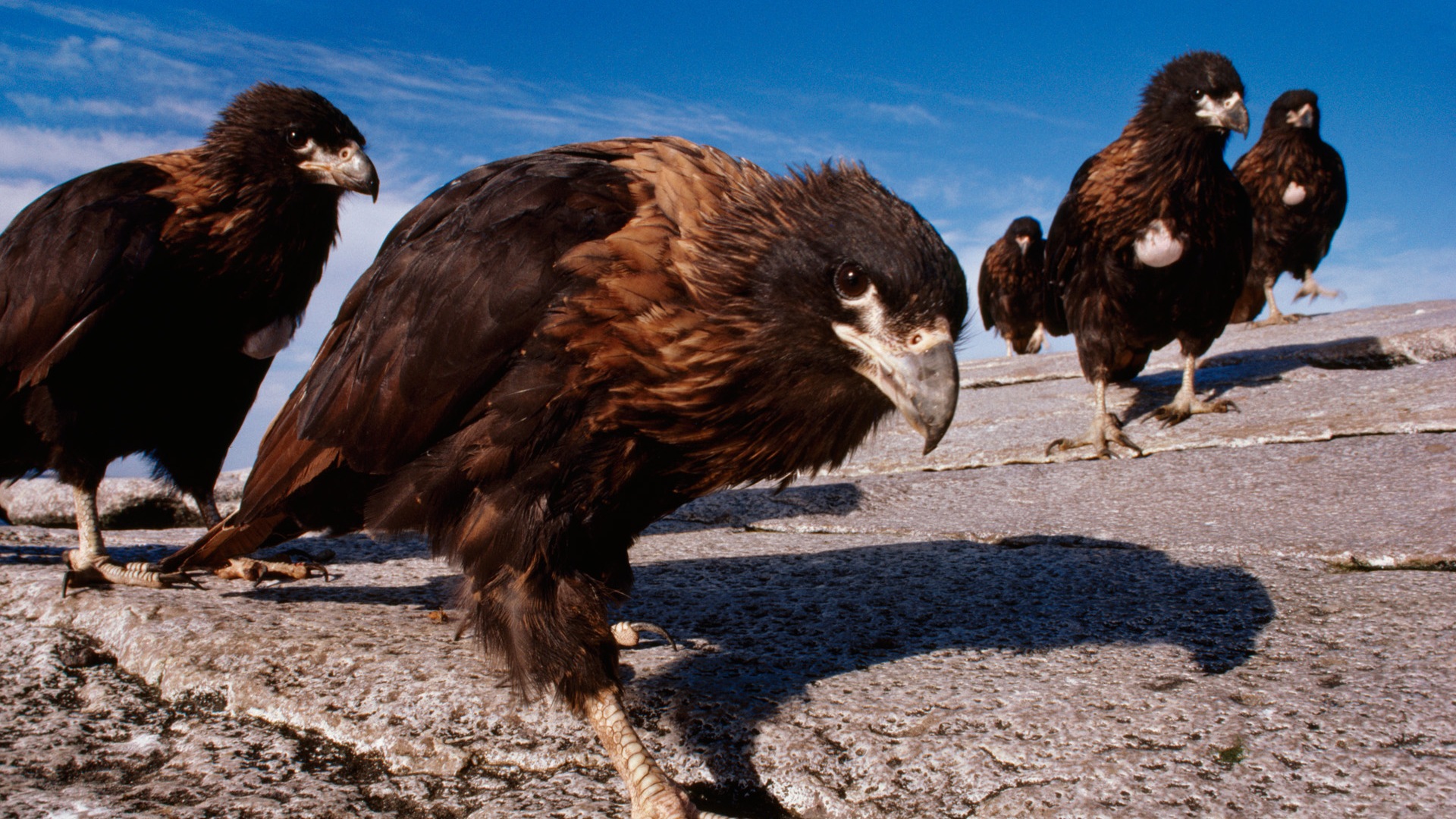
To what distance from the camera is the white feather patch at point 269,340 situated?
12.9ft

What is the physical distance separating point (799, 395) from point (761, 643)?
0.91 metres

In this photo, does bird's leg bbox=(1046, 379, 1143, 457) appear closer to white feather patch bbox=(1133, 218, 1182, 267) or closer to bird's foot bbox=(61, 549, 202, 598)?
white feather patch bbox=(1133, 218, 1182, 267)

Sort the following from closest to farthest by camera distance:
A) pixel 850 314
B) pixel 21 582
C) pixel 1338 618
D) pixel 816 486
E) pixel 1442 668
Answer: pixel 850 314 → pixel 1442 668 → pixel 1338 618 → pixel 21 582 → pixel 816 486

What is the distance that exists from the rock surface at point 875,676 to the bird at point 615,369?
0.86 ft

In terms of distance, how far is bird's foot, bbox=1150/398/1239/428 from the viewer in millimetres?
5652

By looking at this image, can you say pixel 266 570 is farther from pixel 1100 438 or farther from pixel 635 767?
pixel 1100 438

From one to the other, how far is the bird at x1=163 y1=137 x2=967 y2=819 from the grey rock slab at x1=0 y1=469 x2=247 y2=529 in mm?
3650

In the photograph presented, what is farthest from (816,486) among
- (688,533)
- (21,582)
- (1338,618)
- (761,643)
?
(21,582)

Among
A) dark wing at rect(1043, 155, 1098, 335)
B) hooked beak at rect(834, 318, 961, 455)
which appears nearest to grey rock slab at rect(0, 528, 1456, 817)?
hooked beak at rect(834, 318, 961, 455)

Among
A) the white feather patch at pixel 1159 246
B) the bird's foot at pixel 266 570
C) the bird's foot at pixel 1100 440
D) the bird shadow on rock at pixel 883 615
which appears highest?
the white feather patch at pixel 1159 246

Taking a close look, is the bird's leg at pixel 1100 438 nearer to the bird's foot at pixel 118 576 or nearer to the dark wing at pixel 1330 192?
the bird's foot at pixel 118 576

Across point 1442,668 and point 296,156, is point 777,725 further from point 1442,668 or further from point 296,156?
point 296,156

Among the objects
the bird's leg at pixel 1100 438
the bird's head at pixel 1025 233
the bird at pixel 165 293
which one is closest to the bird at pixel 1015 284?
the bird's head at pixel 1025 233

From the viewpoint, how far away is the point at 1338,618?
2.39 meters
